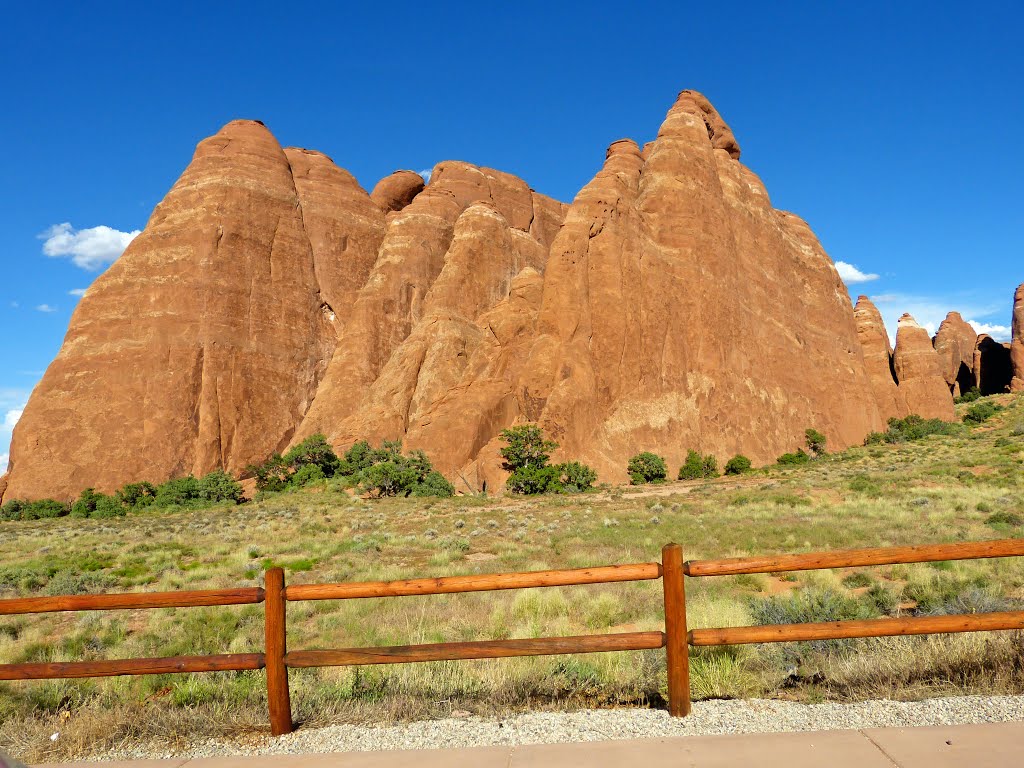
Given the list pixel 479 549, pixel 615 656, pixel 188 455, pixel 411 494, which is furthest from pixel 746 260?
pixel 615 656

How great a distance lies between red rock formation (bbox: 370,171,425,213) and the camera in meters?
67.6

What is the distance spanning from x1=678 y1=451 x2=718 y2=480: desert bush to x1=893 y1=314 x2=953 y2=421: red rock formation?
3434 centimetres

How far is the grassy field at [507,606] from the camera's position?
18.9 feet

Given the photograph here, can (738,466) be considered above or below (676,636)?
below

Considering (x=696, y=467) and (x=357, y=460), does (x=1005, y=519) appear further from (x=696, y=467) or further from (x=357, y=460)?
(x=357, y=460)

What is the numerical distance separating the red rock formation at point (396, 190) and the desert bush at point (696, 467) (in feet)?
137

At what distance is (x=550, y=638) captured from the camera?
5.03 m

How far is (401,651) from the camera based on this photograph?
514cm

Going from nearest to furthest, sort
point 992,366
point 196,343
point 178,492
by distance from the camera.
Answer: point 178,492
point 196,343
point 992,366

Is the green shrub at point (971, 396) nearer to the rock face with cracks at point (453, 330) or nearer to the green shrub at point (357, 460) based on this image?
the rock face with cracks at point (453, 330)

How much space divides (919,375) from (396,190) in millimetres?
56405

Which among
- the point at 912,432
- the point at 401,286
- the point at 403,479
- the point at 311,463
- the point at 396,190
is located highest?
the point at 396,190

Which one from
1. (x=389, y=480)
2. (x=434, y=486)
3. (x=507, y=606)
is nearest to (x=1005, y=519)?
(x=507, y=606)

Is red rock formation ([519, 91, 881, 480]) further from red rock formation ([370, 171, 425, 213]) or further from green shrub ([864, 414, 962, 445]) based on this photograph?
red rock formation ([370, 171, 425, 213])
